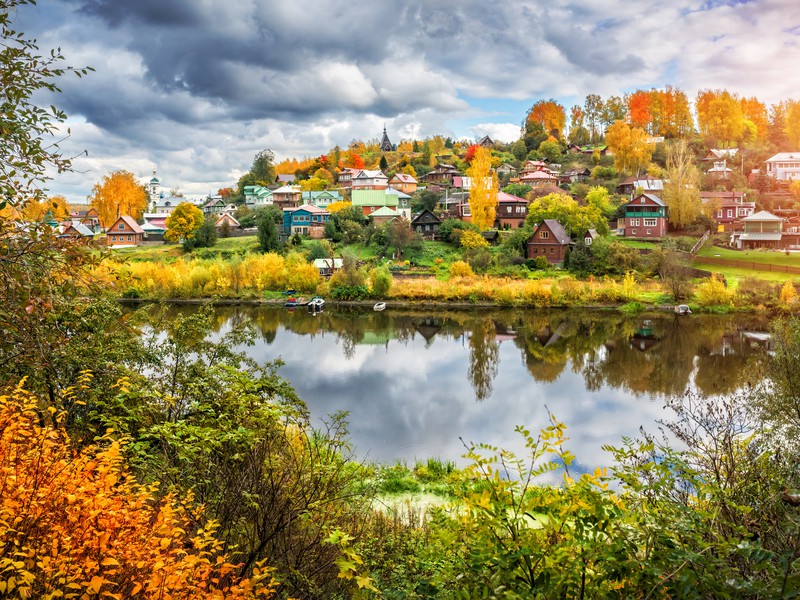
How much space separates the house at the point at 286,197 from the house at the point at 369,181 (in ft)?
19.2

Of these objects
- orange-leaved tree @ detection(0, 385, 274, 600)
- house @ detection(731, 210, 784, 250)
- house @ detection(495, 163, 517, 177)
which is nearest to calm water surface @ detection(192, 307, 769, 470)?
orange-leaved tree @ detection(0, 385, 274, 600)

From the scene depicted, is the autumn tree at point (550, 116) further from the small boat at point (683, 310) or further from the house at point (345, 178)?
the small boat at point (683, 310)

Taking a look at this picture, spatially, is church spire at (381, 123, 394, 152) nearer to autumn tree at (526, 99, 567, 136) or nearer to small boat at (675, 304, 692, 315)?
autumn tree at (526, 99, 567, 136)

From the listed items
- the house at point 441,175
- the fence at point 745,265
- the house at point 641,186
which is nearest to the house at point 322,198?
the house at point 441,175

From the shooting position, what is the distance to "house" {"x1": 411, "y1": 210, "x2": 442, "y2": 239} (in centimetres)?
3988

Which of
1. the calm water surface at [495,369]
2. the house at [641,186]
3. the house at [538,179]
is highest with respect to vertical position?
the house at [538,179]

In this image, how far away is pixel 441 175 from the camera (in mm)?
59344

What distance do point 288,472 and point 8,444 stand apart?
1821 mm

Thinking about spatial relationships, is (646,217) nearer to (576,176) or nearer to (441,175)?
(576,176)

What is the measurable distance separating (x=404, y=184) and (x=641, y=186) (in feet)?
73.6

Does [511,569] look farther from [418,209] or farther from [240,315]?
[418,209]

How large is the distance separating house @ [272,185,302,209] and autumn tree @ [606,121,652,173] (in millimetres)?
30452

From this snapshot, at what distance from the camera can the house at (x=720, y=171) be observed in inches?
1844

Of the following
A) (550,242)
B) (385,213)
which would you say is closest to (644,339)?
(550,242)
